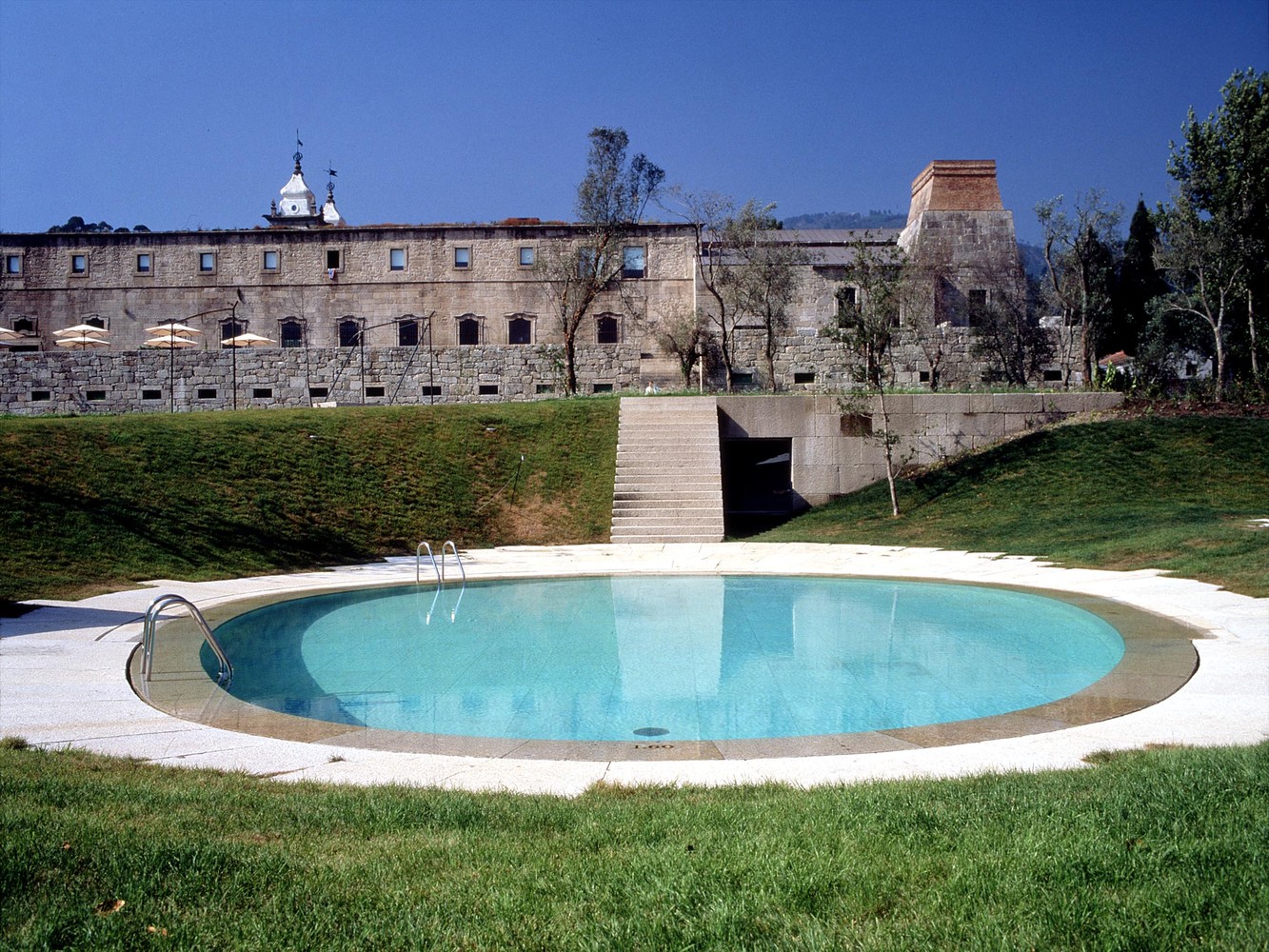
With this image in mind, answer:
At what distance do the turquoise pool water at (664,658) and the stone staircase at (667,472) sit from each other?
21.8ft

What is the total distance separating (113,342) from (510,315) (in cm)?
1729

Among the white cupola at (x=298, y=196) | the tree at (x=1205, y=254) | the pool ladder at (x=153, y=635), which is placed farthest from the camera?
the white cupola at (x=298, y=196)

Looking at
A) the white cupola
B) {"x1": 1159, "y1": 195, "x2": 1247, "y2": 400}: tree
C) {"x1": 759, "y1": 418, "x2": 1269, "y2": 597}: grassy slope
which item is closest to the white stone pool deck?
{"x1": 759, "y1": 418, "x2": 1269, "y2": 597}: grassy slope

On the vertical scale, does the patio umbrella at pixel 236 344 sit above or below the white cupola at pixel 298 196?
below

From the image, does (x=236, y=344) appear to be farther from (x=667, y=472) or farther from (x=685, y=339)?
(x=667, y=472)

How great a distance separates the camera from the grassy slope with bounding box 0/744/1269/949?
2.89 m

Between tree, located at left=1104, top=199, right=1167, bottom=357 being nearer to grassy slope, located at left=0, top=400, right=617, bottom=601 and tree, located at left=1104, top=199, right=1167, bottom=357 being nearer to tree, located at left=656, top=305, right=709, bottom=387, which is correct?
tree, located at left=656, top=305, right=709, bottom=387

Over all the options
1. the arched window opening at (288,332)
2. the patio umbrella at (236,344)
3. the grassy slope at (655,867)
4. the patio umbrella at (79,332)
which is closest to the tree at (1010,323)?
the patio umbrella at (236,344)

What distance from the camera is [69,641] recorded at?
919 centimetres

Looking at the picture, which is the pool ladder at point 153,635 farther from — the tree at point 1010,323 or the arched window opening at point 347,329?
the arched window opening at point 347,329

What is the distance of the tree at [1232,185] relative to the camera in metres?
25.0

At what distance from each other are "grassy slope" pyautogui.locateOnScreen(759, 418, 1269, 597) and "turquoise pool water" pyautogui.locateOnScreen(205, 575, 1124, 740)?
13.3ft

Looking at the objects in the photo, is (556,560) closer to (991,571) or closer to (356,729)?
(991,571)

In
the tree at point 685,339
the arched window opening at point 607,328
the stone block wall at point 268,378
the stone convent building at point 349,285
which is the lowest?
the stone block wall at point 268,378
